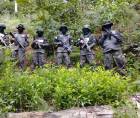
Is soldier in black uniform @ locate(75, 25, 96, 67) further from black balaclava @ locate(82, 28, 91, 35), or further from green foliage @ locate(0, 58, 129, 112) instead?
green foliage @ locate(0, 58, 129, 112)

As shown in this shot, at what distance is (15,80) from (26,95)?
44cm

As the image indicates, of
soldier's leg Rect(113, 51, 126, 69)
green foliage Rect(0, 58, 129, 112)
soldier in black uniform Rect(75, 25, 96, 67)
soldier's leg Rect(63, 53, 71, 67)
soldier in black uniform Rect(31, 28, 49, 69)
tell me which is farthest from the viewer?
Answer: soldier in black uniform Rect(31, 28, 49, 69)

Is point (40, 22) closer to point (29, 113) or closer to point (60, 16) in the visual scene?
point (60, 16)

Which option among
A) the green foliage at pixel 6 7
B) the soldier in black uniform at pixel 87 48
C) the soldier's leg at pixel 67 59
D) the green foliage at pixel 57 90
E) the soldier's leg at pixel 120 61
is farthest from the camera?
the green foliage at pixel 6 7

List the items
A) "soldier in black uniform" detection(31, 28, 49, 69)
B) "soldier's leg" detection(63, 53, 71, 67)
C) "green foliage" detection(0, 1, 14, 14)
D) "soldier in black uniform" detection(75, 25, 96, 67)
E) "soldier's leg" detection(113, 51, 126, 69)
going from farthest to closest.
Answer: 1. "green foliage" detection(0, 1, 14, 14)
2. "soldier in black uniform" detection(31, 28, 49, 69)
3. "soldier's leg" detection(63, 53, 71, 67)
4. "soldier in black uniform" detection(75, 25, 96, 67)
5. "soldier's leg" detection(113, 51, 126, 69)

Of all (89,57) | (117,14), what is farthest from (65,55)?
(117,14)

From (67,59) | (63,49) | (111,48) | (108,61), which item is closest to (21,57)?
(63,49)

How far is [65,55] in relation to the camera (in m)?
15.2

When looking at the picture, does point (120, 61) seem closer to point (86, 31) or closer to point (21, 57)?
point (86, 31)

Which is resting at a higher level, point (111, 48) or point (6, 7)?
point (6, 7)

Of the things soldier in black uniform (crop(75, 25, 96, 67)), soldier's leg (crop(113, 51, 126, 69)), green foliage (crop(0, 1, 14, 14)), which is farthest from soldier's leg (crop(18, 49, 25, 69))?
green foliage (crop(0, 1, 14, 14))

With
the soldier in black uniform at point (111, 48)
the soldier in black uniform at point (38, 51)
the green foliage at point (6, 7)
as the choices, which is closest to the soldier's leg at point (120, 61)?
the soldier in black uniform at point (111, 48)

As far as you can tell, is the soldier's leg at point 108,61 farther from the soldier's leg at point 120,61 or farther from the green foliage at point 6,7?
the green foliage at point 6,7

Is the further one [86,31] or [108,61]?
[86,31]
